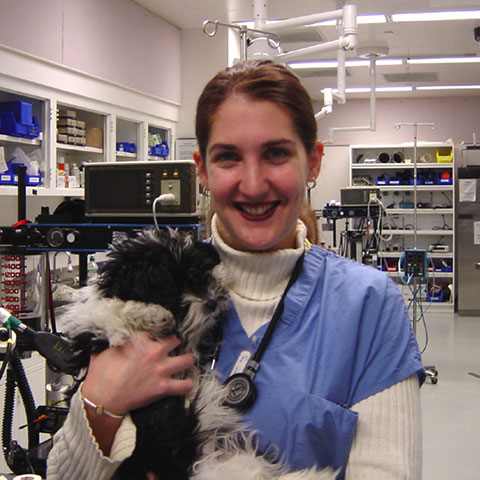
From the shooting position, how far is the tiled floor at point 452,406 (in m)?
3.42

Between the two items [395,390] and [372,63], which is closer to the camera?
[395,390]

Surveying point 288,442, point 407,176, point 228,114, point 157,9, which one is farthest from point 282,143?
point 407,176

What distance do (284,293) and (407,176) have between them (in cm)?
800

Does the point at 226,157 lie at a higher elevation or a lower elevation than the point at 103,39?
lower

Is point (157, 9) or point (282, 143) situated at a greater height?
point (157, 9)

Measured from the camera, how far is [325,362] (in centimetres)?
98

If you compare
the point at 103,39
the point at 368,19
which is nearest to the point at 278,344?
the point at 103,39

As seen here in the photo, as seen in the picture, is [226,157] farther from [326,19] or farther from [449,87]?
[449,87]

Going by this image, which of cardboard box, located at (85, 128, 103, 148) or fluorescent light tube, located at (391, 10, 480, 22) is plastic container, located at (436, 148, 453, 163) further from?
cardboard box, located at (85, 128, 103, 148)

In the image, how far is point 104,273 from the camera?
1.02 meters

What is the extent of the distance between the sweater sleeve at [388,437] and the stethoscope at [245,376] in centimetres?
17

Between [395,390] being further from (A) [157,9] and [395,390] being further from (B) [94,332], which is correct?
(A) [157,9]

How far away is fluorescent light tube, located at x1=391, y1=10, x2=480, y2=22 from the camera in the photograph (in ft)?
18.8

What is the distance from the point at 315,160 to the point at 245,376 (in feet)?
1.39
